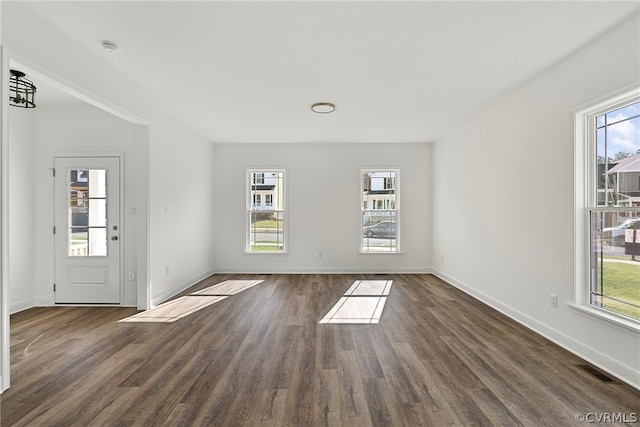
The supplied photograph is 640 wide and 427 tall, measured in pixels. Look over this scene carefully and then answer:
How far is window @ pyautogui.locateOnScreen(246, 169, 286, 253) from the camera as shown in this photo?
6.58 m

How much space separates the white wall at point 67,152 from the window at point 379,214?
13.7ft

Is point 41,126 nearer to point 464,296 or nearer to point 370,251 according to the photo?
point 370,251

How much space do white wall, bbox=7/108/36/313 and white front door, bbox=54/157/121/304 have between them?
1.02 feet

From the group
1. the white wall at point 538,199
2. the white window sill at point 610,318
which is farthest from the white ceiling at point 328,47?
the white window sill at point 610,318

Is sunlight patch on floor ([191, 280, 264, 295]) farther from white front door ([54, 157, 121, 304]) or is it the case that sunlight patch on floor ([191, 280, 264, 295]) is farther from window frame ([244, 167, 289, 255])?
white front door ([54, 157, 121, 304])

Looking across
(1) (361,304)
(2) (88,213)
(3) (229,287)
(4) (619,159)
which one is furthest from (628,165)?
(2) (88,213)

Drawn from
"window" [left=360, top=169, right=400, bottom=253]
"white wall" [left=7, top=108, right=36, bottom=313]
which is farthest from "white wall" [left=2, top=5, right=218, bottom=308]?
"window" [left=360, top=169, right=400, bottom=253]

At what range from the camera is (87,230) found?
170 inches

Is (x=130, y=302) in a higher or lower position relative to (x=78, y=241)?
lower

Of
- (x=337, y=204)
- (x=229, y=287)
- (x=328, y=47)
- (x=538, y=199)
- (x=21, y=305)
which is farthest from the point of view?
(x=337, y=204)

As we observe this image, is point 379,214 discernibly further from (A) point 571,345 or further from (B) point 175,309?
(B) point 175,309

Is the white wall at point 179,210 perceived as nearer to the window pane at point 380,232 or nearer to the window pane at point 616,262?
the window pane at point 380,232

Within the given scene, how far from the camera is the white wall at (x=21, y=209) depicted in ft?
13.2

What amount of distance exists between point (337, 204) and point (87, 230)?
4.21m
